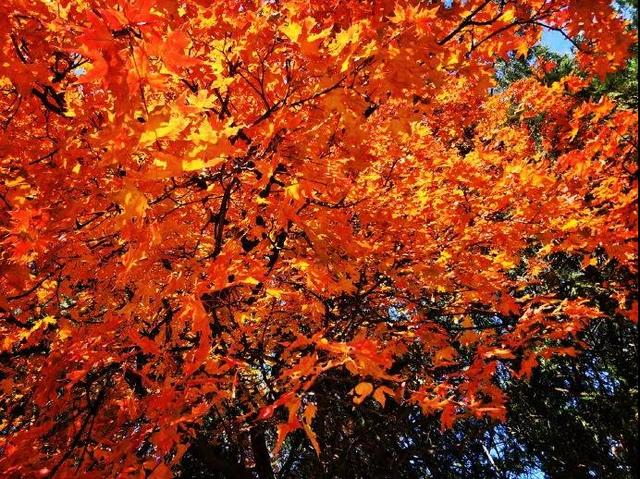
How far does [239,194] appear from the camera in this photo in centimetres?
416

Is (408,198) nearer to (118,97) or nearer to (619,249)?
(619,249)

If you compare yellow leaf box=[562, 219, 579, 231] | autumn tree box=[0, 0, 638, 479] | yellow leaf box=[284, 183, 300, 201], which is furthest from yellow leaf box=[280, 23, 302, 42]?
yellow leaf box=[562, 219, 579, 231]

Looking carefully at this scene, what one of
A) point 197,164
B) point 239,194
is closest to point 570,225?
point 239,194

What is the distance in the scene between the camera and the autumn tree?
2502 millimetres

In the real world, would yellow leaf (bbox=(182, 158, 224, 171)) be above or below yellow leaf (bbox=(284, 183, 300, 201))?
below

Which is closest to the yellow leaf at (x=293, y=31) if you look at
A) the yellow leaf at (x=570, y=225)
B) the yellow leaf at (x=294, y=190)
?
the yellow leaf at (x=294, y=190)

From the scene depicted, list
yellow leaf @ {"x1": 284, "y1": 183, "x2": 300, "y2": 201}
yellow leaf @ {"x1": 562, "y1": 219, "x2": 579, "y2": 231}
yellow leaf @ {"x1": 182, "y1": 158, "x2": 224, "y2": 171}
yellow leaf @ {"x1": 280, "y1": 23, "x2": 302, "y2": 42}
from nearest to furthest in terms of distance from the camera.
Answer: yellow leaf @ {"x1": 182, "y1": 158, "x2": 224, "y2": 171}, yellow leaf @ {"x1": 280, "y1": 23, "x2": 302, "y2": 42}, yellow leaf @ {"x1": 284, "y1": 183, "x2": 300, "y2": 201}, yellow leaf @ {"x1": 562, "y1": 219, "x2": 579, "y2": 231}

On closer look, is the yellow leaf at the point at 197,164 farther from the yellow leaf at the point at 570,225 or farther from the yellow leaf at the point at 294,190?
the yellow leaf at the point at 570,225

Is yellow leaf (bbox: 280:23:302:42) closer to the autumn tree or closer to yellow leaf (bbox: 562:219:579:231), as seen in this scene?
the autumn tree

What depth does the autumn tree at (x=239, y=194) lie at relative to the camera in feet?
8.21

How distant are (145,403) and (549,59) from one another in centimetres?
1598

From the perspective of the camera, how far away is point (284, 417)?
5551mm

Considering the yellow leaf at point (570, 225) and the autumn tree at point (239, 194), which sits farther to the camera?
the yellow leaf at point (570, 225)

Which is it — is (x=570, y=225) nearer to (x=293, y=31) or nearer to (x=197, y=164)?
(x=293, y=31)
